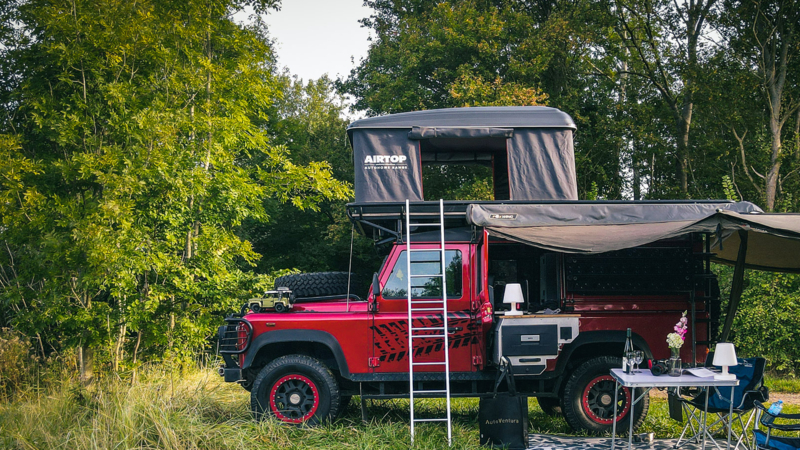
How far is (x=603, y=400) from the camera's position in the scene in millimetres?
7379

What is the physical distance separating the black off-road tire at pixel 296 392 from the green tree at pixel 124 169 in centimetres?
385

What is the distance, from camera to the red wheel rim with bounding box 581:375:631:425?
7.31 meters

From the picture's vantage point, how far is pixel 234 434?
21.1ft

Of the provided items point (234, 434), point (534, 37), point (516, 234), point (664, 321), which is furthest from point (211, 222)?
point (534, 37)

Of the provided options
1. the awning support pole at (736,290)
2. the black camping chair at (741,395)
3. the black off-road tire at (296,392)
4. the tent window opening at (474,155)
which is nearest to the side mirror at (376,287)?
the black off-road tire at (296,392)

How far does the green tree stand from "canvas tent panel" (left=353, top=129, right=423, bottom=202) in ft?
12.4

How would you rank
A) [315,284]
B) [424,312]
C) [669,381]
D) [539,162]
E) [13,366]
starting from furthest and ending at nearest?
[13,366] < [539,162] < [315,284] < [424,312] < [669,381]

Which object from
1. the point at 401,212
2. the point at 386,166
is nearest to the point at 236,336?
the point at 401,212

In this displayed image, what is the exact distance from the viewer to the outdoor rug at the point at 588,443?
22.0 ft

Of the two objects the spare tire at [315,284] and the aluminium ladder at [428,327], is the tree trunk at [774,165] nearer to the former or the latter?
the aluminium ladder at [428,327]

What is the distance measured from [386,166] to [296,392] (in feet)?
9.70

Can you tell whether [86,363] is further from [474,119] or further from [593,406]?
[593,406]

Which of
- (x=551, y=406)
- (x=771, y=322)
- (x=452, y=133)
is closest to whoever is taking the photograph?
(x=452, y=133)

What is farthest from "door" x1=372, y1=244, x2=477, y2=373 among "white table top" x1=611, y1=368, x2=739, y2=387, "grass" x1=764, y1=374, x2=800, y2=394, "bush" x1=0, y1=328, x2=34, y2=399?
"grass" x1=764, y1=374, x2=800, y2=394
